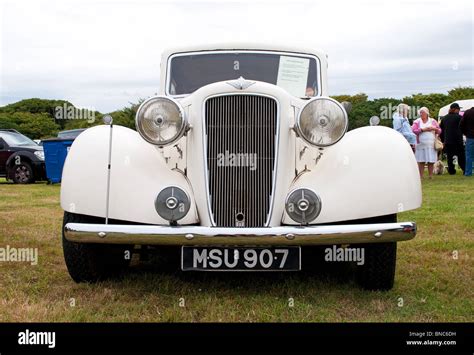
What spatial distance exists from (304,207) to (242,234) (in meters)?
0.49

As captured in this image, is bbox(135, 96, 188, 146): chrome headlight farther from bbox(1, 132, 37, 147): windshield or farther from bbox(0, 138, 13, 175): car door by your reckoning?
bbox(1, 132, 37, 147): windshield

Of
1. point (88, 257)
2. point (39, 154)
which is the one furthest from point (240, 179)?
point (39, 154)

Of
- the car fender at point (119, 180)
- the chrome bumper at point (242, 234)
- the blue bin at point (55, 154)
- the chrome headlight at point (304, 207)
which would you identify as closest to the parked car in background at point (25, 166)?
the blue bin at point (55, 154)

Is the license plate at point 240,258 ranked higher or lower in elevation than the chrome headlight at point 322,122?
lower

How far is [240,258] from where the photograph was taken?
10.9 feet

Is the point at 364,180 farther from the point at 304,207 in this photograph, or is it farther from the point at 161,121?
the point at 161,121

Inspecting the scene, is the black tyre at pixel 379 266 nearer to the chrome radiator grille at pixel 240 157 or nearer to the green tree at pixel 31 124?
the chrome radiator grille at pixel 240 157

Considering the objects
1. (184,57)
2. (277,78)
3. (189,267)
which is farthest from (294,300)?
(184,57)

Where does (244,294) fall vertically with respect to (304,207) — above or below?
below

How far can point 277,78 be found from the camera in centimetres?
491

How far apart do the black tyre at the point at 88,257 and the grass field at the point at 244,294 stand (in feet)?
0.30

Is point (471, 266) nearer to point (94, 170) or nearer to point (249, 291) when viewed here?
point (249, 291)

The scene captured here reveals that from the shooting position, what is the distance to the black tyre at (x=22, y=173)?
14.7m

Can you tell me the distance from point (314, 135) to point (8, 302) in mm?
2215
